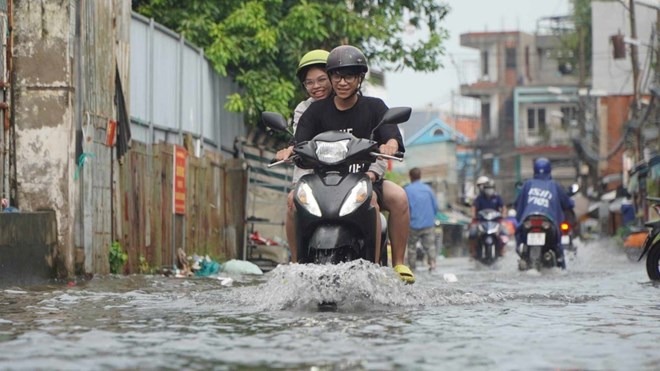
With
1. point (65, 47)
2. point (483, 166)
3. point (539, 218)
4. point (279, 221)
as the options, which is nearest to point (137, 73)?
point (65, 47)

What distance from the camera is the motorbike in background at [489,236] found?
874 inches

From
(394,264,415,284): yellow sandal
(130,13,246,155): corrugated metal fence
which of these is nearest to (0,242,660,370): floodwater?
(394,264,415,284): yellow sandal

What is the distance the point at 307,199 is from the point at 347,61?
108 cm

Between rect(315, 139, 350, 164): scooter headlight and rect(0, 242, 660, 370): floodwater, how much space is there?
709mm

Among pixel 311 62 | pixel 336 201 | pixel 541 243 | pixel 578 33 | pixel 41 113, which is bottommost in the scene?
pixel 541 243

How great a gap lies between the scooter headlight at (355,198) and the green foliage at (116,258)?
249 inches

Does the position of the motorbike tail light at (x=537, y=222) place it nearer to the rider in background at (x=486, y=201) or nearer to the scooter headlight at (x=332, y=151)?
the rider in background at (x=486, y=201)

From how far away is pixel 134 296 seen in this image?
10.1m

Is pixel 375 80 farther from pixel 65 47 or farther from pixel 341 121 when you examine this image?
pixel 341 121

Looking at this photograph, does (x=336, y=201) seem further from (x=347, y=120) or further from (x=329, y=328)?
(x=329, y=328)

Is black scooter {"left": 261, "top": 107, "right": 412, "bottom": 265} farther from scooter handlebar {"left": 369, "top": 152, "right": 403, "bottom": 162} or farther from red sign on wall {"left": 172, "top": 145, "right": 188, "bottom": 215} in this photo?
red sign on wall {"left": 172, "top": 145, "right": 188, "bottom": 215}

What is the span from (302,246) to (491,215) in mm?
13982

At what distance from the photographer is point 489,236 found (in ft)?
72.9

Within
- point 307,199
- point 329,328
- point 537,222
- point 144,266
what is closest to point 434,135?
point 537,222
